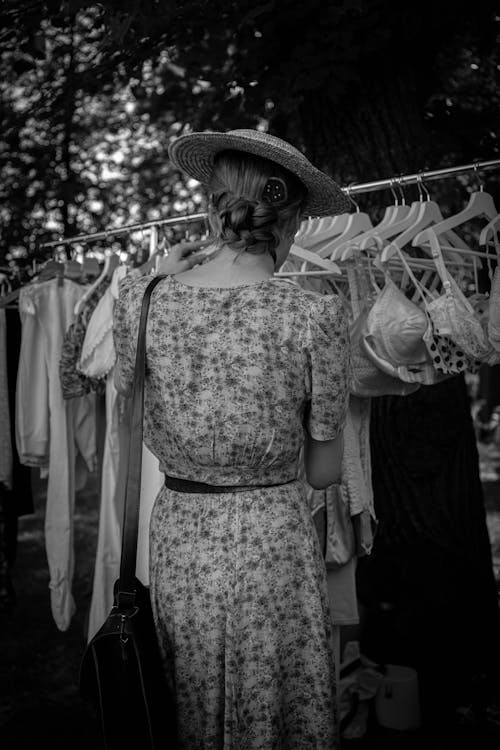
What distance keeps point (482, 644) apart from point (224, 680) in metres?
2.27

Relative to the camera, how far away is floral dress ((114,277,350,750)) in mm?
1605

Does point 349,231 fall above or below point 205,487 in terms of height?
above

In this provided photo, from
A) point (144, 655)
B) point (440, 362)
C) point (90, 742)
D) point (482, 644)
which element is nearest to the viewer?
point (144, 655)

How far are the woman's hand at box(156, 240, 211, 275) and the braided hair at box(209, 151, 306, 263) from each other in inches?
12.9

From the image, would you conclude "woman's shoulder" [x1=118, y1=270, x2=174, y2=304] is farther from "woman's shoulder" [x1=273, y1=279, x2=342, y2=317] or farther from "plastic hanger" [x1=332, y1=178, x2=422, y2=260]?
"plastic hanger" [x1=332, y1=178, x2=422, y2=260]

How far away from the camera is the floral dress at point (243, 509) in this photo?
5.27ft

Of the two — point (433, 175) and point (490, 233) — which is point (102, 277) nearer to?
point (433, 175)

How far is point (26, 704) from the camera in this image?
11.7 ft

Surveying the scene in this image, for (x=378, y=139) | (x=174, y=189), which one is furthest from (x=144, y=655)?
(x=174, y=189)

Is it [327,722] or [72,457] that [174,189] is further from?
[327,722]

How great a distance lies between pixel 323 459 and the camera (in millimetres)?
1742

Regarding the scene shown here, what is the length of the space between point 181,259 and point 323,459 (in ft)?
2.44

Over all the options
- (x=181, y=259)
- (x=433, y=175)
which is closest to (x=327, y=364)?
(x=181, y=259)

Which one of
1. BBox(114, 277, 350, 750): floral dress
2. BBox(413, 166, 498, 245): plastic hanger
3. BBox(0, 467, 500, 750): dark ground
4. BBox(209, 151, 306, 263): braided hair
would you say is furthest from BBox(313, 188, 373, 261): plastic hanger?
BBox(0, 467, 500, 750): dark ground
